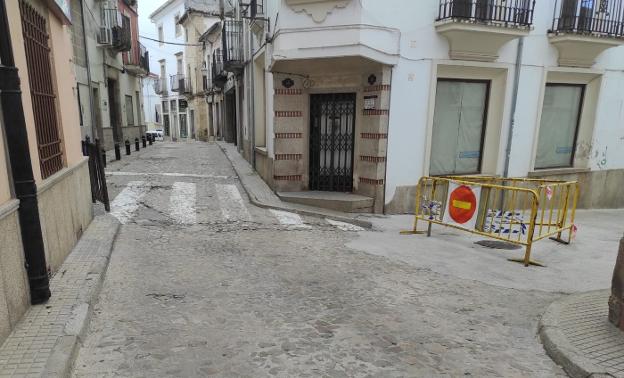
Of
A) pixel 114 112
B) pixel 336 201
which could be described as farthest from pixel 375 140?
pixel 114 112

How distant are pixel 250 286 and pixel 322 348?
147 cm

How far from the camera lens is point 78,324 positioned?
3.36 meters

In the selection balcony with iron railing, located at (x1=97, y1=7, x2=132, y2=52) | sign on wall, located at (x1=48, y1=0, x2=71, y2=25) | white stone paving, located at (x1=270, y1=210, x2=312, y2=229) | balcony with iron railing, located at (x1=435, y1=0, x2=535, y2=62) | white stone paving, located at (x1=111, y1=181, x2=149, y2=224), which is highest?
balcony with iron railing, located at (x1=97, y1=7, x2=132, y2=52)

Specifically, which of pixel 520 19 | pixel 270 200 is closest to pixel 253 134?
pixel 270 200

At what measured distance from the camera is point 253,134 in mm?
12039

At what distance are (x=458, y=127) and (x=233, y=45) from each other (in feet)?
29.6

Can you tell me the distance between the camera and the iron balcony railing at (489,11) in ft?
25.8

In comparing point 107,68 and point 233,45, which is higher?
point 233,45

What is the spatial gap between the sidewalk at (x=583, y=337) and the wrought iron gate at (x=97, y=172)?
6783 mm

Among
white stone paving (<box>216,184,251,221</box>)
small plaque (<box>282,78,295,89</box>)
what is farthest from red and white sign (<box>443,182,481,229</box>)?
small plaque (<box>282,78,295,89</box>)

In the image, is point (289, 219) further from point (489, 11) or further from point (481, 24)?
point (489, 11)

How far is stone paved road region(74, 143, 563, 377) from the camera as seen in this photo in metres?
3.14

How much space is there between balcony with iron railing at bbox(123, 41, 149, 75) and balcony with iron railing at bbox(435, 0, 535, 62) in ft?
59.2

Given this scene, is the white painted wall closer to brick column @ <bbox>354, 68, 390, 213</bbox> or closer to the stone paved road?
brick column @ <bbox>354, 68, 390, 213</bbox>
